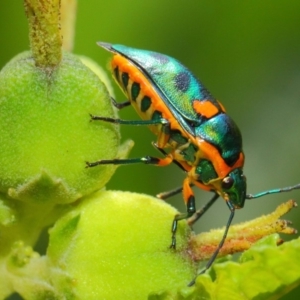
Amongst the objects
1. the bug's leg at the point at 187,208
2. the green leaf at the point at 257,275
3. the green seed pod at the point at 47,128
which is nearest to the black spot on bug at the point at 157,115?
the bug's leg at the point at 187,208

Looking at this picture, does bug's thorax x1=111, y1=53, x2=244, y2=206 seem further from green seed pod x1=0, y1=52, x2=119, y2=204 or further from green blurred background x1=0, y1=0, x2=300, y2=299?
green blurred background x1=0, y1=0, x2=300, y2=299

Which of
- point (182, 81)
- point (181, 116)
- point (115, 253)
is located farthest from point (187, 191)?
point (115, 253)

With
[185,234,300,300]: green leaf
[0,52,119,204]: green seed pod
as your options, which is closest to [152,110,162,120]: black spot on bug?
[0,52,119,204]: green seed pod

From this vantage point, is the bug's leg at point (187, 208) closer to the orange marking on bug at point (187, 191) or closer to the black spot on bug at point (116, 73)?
the orange marking on bug at point (187, 191)

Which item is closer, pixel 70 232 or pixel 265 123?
pixel 70 232

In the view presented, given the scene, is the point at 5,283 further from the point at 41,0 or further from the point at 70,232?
the point at 41,0

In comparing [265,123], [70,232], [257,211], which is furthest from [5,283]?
[265,123]

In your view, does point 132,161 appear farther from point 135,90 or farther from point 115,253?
point 115,253
